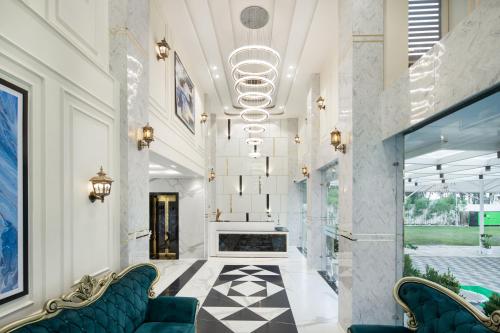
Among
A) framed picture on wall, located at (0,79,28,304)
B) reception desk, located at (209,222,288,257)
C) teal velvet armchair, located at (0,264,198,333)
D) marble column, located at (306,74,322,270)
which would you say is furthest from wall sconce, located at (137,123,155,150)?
reception desk, located at (209,222,288,257)

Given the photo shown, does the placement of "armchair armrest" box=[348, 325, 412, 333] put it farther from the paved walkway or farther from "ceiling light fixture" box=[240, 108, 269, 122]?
"ceiling light fixture" box=[240, 108, 269, 122]

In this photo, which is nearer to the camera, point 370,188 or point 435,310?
point 435,310

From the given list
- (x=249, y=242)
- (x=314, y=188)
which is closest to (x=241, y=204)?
(x=249, y=242)

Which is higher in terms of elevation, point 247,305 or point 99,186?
point 99,186

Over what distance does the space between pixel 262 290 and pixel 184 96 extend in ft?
15.4

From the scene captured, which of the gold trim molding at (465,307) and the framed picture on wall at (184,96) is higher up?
the framed picture on wall at (184,96)

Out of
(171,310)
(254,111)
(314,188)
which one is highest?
(254,111)

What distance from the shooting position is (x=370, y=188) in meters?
4.46

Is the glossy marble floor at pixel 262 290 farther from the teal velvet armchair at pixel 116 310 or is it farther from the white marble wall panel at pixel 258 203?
the white marble wall panel at pixel 258 203

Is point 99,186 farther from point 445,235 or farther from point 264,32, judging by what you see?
point 264,32

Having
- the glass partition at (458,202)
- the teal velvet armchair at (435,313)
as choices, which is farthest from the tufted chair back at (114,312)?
the glass partition at (458,202)

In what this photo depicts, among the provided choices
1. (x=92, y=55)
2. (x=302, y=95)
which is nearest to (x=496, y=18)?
(x=92, y=55)

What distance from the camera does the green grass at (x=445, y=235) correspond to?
279cm

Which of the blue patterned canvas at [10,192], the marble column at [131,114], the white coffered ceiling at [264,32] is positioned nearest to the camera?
the blue patterned canvas at [10,192]
